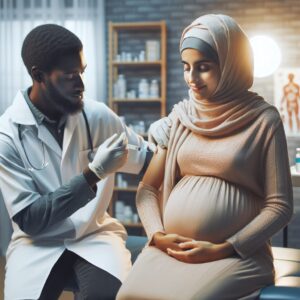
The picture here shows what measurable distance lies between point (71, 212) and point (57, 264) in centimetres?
22

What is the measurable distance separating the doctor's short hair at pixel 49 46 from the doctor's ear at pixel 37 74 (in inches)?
1.1

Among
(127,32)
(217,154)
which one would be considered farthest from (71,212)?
(127,32)

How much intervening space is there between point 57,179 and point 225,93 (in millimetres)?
810

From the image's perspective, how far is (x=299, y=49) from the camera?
4.22m

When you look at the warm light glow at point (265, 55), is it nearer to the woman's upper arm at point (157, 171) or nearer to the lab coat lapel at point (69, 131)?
the lab coat lapel at point (69, 131)

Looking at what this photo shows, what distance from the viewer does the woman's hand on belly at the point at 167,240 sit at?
4.27 feet

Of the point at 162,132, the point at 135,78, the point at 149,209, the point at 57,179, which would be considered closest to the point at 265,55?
the point at 135,78

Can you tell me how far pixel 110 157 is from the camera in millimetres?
1615

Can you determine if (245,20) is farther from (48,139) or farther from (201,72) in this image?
(201,72)

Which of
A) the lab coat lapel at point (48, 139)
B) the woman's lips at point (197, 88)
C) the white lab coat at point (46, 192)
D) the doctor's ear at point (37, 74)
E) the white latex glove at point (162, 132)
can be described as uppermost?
the doctor's ear at point (37, 74)

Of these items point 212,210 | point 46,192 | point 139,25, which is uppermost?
point 139,25

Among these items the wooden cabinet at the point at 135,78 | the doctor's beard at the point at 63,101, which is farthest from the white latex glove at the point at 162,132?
the wooden cabinet at the point at 135,78

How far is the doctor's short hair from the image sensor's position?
1.70 m

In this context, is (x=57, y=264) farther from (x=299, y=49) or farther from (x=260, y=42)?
(x=299, y=49)
